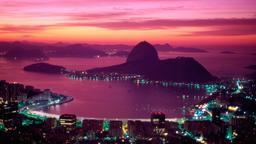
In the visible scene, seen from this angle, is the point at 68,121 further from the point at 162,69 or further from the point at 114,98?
the point at 162,69

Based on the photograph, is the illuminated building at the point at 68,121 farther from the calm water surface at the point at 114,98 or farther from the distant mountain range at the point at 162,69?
the distant mountain range at the point at 162,69

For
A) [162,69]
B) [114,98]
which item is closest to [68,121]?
[114,98]

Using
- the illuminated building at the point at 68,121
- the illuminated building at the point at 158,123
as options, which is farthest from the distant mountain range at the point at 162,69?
the illuminated building at the point at 68,121

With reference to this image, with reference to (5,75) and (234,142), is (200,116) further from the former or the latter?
(5,75)

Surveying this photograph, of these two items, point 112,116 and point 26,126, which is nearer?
point 26,126

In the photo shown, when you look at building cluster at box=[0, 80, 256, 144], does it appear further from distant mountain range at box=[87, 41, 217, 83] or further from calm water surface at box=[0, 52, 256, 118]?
distant mountain range at box=[87, 41, 217, 83]

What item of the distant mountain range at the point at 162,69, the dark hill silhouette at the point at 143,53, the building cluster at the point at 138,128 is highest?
the dark hill silhouette at the point at 143,53

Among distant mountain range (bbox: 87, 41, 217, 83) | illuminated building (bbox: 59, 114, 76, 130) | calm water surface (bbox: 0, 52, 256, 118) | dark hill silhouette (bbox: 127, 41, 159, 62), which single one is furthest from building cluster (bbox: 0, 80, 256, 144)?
dark hill silhouette (bbox: 127, 41, 159, 62)

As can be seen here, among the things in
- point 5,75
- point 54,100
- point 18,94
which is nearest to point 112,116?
point 54,100
